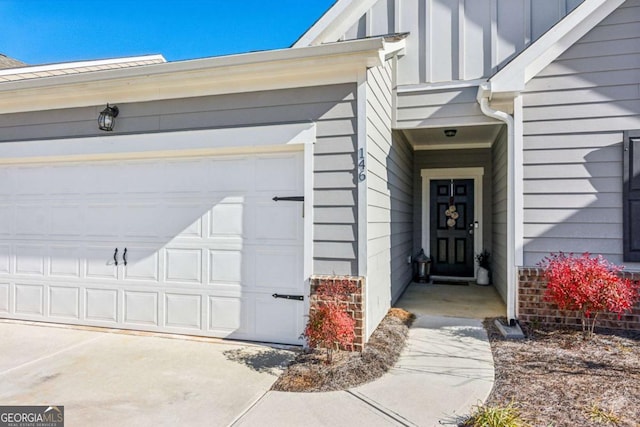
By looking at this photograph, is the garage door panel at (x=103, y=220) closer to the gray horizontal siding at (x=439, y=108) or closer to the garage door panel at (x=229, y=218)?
the garage door panel at (x=229, y=218)

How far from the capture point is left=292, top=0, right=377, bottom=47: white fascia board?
18.5ft

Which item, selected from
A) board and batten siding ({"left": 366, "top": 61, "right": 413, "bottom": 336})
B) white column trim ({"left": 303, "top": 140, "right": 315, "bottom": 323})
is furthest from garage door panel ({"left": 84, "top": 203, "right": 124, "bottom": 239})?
board and batten siding ({"left": 366, "top": 61, "right": 413, "bottom": 336})

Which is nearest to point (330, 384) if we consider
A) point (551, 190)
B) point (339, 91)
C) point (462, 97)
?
point (339, 91)

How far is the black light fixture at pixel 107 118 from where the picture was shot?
444 cm

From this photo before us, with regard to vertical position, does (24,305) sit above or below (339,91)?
below

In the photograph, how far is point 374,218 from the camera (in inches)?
168

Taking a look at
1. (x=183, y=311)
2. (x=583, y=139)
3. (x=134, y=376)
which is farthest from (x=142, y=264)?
(x=583, y=139)

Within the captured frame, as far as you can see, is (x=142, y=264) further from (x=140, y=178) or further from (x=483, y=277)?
(x=483, y=277)

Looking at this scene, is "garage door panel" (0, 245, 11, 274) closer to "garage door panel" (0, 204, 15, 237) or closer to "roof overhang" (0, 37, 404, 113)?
"garage door panel" (0, 204, 15, 237)

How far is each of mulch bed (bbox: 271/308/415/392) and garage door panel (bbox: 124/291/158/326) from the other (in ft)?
6.14

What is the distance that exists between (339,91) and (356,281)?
1837 millimetres

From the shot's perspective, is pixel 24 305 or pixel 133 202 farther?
pixel 24 305

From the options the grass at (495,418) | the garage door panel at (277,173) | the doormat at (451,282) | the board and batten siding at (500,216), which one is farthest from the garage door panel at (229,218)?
the doormat at (451,282)

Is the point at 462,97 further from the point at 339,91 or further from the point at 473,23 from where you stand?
the point at 339,91
